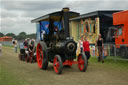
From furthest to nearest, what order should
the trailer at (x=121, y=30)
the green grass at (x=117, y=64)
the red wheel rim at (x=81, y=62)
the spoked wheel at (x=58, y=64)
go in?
the trailer at (x=121, y=30) < the green grass at (x=117, y=64) < the red wheel rim at (x=81, y=62) < the spoked wheel at (x=58, y=64)


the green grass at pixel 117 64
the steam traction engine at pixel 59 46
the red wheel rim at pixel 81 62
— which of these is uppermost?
the steam traction engine at pixel 59 46

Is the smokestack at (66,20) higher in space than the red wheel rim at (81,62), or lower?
higher

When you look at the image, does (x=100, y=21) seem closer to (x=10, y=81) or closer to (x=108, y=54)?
(x=108, y=54)

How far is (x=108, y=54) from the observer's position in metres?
12.4

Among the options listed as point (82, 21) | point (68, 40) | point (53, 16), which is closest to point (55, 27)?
point (53, 16)

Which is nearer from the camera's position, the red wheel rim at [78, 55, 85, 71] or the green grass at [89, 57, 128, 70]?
the red wheel rim at [78, 55, 85, 71]

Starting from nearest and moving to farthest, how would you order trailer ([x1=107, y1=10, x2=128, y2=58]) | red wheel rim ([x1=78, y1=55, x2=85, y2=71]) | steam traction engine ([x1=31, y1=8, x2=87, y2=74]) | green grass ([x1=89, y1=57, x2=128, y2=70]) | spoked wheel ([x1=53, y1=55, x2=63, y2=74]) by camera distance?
spoked wheel ([x1=53, y1=55, x2=63, y2=74]) → steam traction engine ([x1=31, y1=8, x2=87, y2=74]) → red wheel rim ([x1=78, y1=55, x2=85, y2=71]) → green grass ([x1=89, y1=57, x2=128, y2=70]) → trailer ([x1=107, y1=10, x2=128, y2=58])

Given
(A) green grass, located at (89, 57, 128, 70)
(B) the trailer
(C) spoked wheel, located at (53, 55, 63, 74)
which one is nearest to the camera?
(C) spoked wheel, located at (53, 55, 63, 74)

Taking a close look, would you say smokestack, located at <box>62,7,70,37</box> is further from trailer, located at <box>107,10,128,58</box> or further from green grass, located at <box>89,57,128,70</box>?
trailer, located at <box>107,10,128,58</box>

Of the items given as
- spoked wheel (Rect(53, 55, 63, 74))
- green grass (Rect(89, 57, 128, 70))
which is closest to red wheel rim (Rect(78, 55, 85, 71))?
spoked wheel (Rect(53, 55, 63, 74))

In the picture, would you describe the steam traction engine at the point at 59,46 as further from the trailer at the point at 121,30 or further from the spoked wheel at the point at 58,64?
the trailer at the point at 121,30

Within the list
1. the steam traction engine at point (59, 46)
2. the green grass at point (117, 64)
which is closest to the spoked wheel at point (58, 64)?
the steam traction engine at point (59, 46)

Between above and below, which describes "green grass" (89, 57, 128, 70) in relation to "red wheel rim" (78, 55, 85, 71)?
below

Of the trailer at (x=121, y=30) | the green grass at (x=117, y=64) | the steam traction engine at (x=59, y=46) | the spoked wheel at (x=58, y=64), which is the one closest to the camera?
the spoked wheel at (x=58, y=64)
